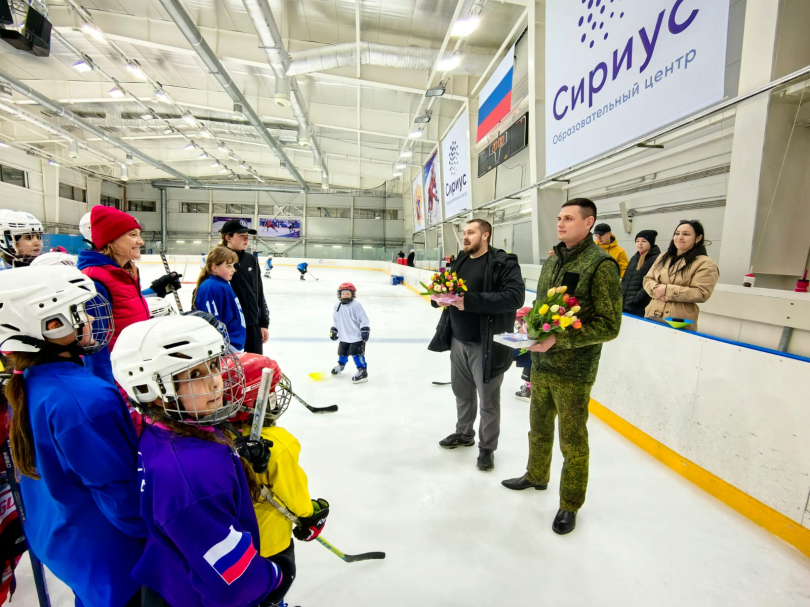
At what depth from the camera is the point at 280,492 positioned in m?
1.09

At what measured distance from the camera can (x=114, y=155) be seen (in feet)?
64.7

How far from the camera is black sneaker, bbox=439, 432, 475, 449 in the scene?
2855 mm

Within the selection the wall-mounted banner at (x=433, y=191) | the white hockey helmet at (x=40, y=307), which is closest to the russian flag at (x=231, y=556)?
the white hockey helmet at (x=40, y=307)

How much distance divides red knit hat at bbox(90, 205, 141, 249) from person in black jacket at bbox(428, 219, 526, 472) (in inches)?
71.5

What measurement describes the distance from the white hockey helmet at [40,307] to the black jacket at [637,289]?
12.7ft

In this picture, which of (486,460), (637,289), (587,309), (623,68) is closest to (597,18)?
(623,68)

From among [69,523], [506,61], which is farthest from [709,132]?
[69,523]

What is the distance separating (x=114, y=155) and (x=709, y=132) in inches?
975

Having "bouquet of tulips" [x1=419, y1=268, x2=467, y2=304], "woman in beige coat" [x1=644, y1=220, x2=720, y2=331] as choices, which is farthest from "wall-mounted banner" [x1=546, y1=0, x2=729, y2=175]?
"bouquet of tulips" [x1=419, y1=268, x2=467, y2=304]

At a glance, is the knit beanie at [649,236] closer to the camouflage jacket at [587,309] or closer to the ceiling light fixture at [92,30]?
the camouflage jacket at [587,309]

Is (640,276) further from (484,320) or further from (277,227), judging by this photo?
(277,227)

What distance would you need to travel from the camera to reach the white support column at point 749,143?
2.61 metres

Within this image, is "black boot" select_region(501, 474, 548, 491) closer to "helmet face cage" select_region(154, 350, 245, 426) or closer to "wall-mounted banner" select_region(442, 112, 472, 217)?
"helmet face cage" select_region(154, 350, 245, 426)

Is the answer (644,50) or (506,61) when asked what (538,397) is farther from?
(506,61)
